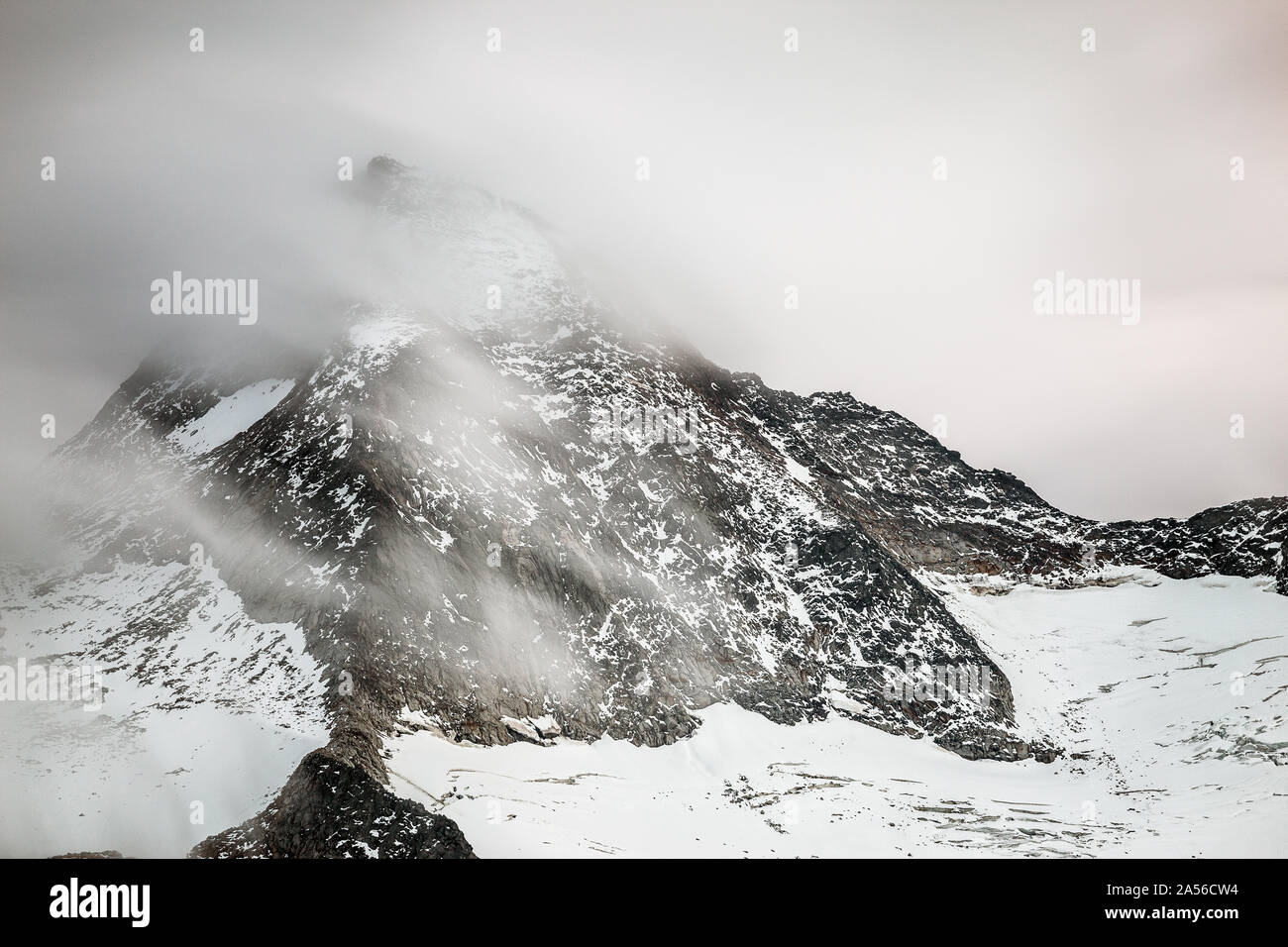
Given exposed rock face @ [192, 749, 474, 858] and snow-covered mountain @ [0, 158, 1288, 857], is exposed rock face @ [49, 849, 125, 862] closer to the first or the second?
snow-covered mountain @ [0, 158, 1288, 857]

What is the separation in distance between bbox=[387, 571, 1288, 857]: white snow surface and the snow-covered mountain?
2.51 feet

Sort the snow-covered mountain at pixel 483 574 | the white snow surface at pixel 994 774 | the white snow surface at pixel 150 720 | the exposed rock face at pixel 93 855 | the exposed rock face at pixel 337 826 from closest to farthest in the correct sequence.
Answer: the exposed rock face at pixel 93 855 → the exposed rock face at pixel 337 826 → the white snow surface at pixel 150 720 → the snow-covered mountain at pixel 483 574 → the white snow surface at pixel 994 774

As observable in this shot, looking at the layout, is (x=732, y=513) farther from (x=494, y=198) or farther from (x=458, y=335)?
(x=494, y=198)

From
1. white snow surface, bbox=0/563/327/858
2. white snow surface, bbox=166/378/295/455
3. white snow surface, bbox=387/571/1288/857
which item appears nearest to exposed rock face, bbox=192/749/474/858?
white snow surface, bbox=0/563/327/858

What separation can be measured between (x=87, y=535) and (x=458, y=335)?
41188 millimetres

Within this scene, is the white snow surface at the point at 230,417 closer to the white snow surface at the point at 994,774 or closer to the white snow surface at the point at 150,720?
the white snow surface at the point at 150,720

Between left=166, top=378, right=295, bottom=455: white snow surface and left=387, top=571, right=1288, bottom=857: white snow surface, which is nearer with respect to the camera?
left=387, top=571, right=1288, bottom=857: white snow surface

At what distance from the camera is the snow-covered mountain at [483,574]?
49.8 meters

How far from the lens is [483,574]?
70.5 meters

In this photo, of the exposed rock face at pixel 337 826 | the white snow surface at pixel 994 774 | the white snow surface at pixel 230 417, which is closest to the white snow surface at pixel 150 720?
the exposed rock face at pixel 337 826

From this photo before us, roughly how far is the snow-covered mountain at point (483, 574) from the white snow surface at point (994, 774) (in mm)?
766

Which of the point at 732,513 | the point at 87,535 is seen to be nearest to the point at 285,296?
the point at 87,535

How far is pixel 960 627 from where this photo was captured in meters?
96.0

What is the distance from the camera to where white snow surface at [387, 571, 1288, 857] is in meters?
53.3
